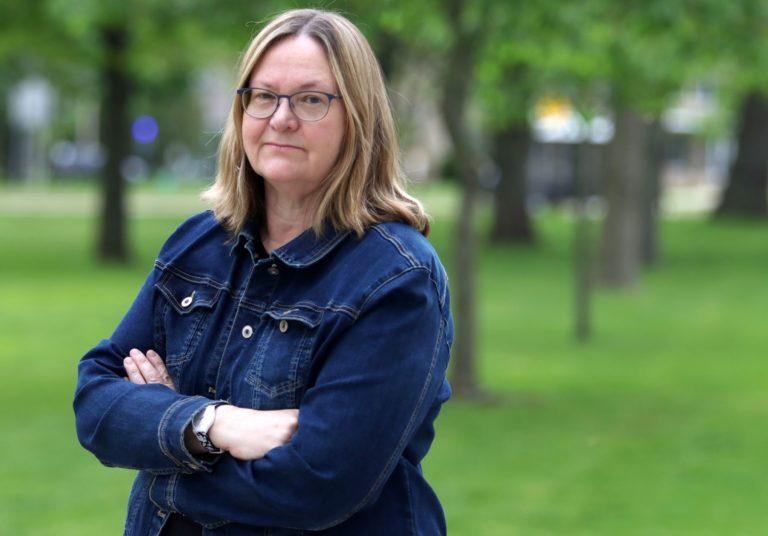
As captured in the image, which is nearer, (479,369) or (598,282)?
(479,369)

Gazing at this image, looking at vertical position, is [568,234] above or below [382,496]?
below

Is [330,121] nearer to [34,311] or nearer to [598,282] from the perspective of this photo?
[34,311]

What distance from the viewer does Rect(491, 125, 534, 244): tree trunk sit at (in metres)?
31.7

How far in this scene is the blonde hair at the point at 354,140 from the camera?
2.66 m

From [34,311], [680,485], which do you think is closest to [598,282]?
[34,311]

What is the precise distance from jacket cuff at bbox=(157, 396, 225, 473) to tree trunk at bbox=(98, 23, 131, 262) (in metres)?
22.9

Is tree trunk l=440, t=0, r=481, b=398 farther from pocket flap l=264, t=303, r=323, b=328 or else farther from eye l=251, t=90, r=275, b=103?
pocket flap l=264, t=303, r=323, b=328

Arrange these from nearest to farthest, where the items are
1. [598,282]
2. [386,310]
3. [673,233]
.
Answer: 1. [386,310]
2. [598,282]
3. [673,233]

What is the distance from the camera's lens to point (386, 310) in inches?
99.0

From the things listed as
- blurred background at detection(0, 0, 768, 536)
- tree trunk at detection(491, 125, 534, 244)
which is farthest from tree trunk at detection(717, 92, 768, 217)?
tree trunk at detection(491, 125, 534, 244)

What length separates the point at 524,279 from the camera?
78.8ft

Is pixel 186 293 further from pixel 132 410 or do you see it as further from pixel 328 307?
pixel 328 307

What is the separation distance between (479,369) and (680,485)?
4748 millimetres

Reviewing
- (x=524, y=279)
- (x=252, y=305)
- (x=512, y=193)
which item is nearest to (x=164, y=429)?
(x=252, y=305)
